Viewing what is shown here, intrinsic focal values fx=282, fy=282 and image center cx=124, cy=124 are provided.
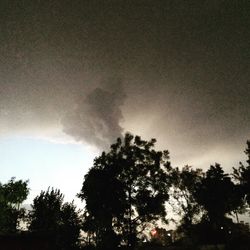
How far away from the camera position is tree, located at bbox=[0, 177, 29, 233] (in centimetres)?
5412

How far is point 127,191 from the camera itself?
48438 millimetres

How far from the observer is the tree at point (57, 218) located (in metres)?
43.8

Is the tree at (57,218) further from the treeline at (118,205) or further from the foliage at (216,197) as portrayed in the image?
the foliage at (216,197)

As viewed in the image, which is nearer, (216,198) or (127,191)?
(127,191)

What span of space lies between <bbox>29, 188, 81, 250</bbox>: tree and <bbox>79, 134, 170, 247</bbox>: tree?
10.9 feet

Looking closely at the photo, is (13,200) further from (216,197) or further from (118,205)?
(216,197)

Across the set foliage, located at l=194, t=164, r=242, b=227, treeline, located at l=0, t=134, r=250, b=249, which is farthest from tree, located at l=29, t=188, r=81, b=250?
foliage, located at l=194, t=164, r=242, b=227

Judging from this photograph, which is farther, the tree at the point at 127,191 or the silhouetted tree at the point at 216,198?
the silhouetted tree at the point at 216,198

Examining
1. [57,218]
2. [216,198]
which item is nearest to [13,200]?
[57,218]

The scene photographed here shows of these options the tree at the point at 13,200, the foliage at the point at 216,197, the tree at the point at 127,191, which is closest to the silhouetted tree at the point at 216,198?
the foliage at the point at 216,197

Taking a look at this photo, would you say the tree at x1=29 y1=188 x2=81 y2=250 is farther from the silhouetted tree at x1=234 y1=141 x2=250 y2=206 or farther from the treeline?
the silhouetted tree at x1=234 y1=141 x2=250 y2=206

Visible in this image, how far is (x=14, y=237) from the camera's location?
28109 mm

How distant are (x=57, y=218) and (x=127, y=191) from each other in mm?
12597

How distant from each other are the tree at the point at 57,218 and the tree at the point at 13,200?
5.80 metres
